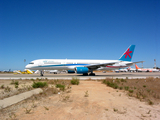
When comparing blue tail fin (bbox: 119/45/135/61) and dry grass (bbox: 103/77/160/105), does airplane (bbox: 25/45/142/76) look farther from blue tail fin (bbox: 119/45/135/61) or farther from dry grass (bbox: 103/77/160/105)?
dry grass (bbox: 103/77/160/105)

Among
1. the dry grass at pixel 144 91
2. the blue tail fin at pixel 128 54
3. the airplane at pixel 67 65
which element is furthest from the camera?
the blue tail fin at pixel 128 54

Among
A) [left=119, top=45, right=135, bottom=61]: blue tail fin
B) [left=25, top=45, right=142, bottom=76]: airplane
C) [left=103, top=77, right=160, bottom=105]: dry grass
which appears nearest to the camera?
[left=103, top=77, right=160, bottom=105]: dry grass

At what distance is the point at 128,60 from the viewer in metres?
29.9

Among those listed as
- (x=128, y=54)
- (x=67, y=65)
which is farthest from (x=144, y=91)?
(x=128, y=54)

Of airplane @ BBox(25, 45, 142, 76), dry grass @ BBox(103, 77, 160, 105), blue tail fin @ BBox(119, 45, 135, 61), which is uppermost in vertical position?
blue tail fin @ BBox(119, 45, 135, 61)

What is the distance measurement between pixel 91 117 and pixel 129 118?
50.6 inches

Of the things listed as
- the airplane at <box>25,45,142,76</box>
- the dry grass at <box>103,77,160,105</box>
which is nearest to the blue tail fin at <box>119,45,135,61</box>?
the airplane at <box>25,45,142,76</box>

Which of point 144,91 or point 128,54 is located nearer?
point 144,91

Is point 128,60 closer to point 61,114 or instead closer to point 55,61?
point 55,61

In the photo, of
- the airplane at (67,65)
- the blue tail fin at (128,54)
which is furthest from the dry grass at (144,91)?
the blue tail fin at (128,54)

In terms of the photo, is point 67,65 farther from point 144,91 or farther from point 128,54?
point 144,91

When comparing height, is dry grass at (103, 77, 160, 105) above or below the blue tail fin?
below

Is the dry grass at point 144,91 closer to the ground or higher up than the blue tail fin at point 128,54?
closer to the ground

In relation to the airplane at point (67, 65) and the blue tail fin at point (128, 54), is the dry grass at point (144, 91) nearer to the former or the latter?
the airplane at point (67, 65)
